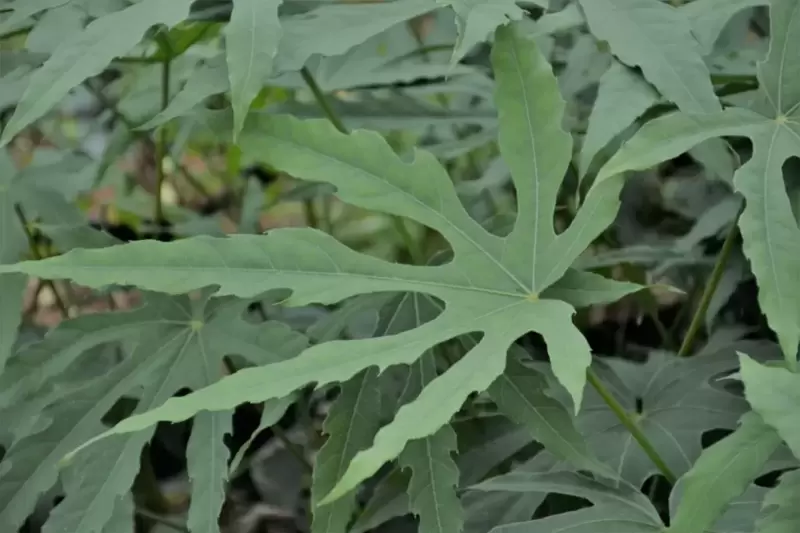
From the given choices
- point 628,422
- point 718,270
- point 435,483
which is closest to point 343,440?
point 435,483

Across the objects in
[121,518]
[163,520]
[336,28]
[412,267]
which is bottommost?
[163,520]

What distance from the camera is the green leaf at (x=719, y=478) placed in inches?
16.1

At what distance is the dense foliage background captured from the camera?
429 millimetres

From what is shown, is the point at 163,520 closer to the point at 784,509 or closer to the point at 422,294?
the point at 422,294

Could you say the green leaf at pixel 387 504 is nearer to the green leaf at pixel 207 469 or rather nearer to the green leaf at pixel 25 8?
the green leaf at pixel 207 469

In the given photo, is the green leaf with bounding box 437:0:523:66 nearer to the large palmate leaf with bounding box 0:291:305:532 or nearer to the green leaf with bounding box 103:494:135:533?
the large palmate leaf with bounding box 0:291:305:532

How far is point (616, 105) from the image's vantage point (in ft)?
1.54

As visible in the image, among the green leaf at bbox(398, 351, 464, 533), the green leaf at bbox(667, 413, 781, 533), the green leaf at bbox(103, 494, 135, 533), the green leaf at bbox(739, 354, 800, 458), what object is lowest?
the green leaf at bbox(103, 494, 135, 533)

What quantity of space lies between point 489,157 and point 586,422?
43 cm

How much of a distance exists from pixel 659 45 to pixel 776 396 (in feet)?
0.66

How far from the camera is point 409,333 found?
0.45m

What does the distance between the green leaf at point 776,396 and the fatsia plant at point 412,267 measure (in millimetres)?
77

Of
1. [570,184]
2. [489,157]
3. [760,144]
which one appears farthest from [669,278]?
[760,144]

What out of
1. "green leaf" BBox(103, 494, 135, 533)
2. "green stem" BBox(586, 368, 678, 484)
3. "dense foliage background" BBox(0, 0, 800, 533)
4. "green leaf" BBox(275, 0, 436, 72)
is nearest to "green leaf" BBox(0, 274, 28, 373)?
"dense foliage background" BBox(0, 0, 800, 533)
